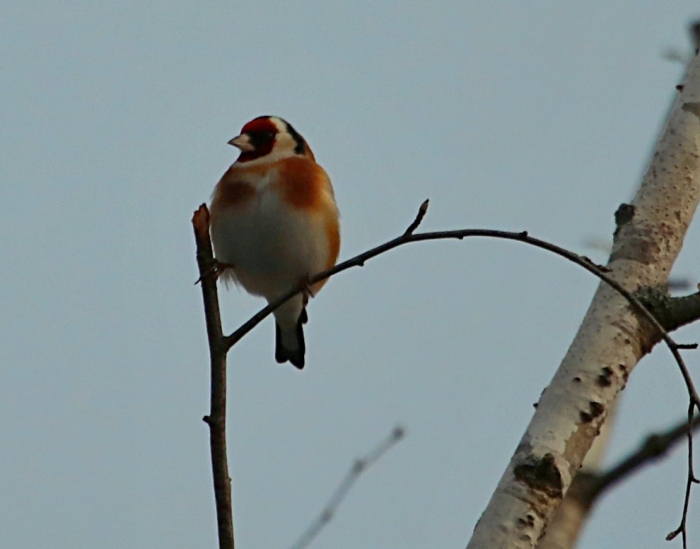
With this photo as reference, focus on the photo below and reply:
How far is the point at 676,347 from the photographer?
2709mm

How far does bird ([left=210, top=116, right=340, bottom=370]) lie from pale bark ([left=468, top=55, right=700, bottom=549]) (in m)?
1.44

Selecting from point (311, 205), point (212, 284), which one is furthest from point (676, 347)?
point (311, 205)

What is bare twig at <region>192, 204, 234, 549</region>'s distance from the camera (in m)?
2.54

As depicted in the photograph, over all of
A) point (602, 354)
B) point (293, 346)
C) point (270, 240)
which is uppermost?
point (270, 240)

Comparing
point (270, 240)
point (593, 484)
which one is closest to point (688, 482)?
point (593, 484)

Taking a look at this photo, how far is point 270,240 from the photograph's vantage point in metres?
4.50

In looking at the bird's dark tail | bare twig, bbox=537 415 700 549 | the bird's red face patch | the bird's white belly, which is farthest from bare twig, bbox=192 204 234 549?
the bird's dark tail

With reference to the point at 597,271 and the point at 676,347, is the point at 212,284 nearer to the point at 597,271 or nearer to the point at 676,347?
the point at 597,271

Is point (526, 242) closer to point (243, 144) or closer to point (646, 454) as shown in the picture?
point (646, 454)

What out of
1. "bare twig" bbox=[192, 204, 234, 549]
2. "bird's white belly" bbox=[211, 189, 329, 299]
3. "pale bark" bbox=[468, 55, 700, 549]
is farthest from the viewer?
"bird's white belly" bbox=[211, 189, 329, 299]

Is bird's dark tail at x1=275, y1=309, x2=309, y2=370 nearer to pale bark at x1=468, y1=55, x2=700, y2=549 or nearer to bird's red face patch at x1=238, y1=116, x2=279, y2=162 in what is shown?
bird's red face patch at x1=238, y1=116, x2=279, y2=162

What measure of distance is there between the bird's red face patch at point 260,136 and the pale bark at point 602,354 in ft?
6.01

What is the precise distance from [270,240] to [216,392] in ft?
5.94

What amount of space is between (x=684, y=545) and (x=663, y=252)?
0.96m
